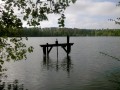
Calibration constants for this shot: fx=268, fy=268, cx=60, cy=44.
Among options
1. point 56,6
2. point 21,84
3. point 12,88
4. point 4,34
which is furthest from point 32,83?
point 56,6

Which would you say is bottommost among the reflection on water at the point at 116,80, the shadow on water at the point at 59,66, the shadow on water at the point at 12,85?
the shadow on water at the point at 59,66

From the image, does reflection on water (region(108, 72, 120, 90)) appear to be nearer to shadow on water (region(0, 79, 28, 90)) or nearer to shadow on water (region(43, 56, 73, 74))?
shadow on water (region(0, 79, 28, 90))

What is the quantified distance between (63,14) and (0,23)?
2.97m

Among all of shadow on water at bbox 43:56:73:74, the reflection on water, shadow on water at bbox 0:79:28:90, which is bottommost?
shadow on water at bbox 43:56:73:74

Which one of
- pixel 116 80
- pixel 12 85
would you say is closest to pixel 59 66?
pixel 12 85

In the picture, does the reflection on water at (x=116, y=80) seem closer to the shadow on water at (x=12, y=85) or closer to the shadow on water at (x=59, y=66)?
the shadow on water at (x=12, y=85)

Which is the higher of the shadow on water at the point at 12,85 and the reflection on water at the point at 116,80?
the reflection on water at the point at 116,80

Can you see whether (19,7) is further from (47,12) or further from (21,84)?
(21,84)

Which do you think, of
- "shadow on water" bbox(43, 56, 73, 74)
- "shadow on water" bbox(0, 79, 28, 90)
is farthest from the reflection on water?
"shadow on water" bbox(43, 56, 73, 74)

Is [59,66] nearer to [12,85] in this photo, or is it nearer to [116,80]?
[12,85]

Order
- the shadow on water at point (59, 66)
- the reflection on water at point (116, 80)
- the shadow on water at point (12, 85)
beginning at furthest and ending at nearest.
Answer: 1. the shadow on water at point (59, 66)
2. the shadow on water at point (12, 85)
3. the reflection on water at point (116, 80)

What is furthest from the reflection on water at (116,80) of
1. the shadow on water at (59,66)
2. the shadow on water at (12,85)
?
the shadow on water at (59,66)

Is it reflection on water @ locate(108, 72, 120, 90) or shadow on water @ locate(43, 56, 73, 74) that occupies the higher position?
reflection on water @ locate(108, 72, 120, 90)

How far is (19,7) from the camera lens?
12.8 m
